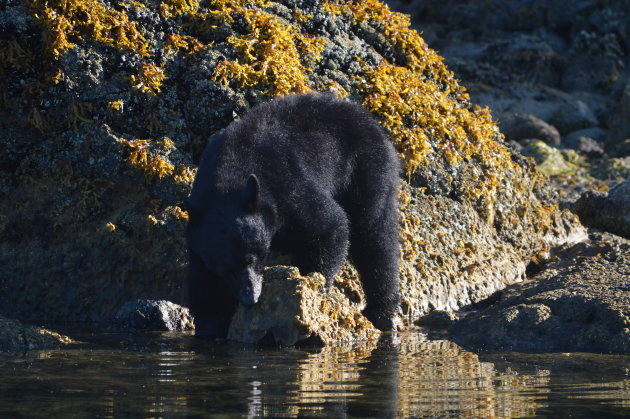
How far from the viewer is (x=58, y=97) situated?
27.8 ft

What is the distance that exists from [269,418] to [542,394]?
140cm

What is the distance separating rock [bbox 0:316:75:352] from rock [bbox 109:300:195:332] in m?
0.84

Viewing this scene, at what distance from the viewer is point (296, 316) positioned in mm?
6691

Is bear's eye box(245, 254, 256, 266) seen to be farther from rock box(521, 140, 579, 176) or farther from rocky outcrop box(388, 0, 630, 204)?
rocky outcrop box(388, 0, 630, 204)

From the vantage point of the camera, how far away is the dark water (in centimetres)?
448

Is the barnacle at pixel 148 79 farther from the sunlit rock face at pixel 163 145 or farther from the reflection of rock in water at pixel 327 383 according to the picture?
the reflection of rock in water at pixel 327 383

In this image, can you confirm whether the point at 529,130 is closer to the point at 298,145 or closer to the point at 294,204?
the point at 298,145

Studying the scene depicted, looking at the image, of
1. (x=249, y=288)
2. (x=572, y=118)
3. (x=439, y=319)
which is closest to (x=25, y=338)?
(x=249, y=288)

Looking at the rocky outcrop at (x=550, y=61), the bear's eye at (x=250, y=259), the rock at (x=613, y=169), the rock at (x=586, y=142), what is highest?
the rocky outcrop at (x=550, y=61)

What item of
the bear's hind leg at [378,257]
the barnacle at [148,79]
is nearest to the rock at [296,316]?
the bear's hind leg at [378,257]

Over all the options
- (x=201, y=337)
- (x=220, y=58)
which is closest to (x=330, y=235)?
(x=201, y=337)

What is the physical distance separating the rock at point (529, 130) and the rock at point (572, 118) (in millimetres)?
859

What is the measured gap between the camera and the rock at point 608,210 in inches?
403

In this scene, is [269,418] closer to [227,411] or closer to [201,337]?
[227,411]
